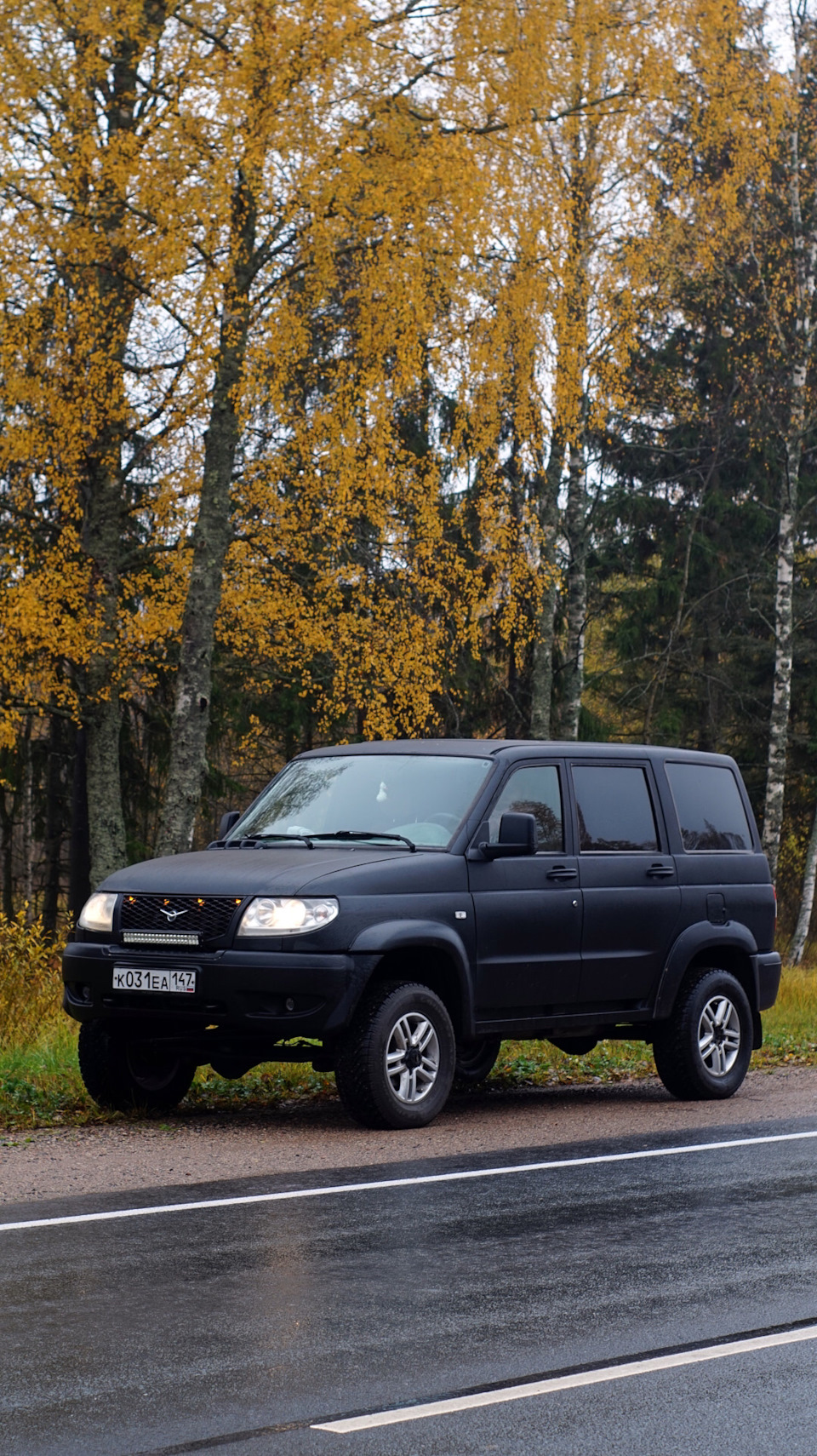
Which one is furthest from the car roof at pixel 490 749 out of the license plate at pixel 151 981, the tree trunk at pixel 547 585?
the tree trunk at pixel 547 585

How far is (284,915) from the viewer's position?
30.8ft

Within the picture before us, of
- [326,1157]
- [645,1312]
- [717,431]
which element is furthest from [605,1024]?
[717,431]

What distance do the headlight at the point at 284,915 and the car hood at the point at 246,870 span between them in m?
0.06

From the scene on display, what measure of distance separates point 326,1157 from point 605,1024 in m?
2.73

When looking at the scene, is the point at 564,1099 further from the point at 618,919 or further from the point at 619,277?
the point at 619,277

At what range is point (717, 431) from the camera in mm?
34781

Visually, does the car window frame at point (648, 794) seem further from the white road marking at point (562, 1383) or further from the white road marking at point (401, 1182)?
the white road marking at point (562, 1383)

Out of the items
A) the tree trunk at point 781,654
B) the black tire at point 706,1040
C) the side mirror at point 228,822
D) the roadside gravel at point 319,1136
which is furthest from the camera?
the tree trunk at point 781,654

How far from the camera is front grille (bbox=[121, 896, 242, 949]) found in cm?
945

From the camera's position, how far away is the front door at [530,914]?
33.2ft

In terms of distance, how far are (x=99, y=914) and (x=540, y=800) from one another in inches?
106

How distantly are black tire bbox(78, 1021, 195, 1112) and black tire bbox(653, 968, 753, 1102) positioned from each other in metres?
3.02

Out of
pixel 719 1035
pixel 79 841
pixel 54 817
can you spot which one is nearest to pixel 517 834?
pixel 719 1035

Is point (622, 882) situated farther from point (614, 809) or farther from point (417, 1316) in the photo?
point (417, 1316)
